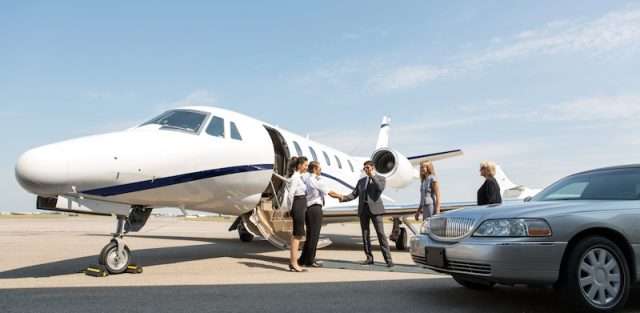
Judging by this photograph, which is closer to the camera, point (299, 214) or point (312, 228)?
point (299, 214)

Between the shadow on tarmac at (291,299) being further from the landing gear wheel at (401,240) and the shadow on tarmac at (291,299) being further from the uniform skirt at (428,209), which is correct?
the landing gear wheel at (401,240)

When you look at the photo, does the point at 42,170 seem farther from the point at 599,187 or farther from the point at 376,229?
the point at 599,187

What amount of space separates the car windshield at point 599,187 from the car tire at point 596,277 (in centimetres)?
93

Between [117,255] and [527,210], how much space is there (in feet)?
18.4

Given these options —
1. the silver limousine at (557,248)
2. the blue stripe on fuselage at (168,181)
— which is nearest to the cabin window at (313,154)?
the blue stripe on fuselage at (168,181)

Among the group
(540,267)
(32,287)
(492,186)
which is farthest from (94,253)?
(540,267)

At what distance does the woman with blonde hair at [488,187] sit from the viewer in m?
8.26

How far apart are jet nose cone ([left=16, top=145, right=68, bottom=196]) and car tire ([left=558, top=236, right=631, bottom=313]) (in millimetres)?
5692

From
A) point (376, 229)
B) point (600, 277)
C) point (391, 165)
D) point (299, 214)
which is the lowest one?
point (600, 277)

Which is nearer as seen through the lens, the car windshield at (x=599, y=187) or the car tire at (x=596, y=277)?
the car tire at (x=596, y=277)

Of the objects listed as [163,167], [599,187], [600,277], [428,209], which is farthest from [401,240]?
[600,277]

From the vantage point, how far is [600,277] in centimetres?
472

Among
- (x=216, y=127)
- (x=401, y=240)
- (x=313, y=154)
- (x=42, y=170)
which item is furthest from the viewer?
(x=401, y=240)

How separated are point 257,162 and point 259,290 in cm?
405
